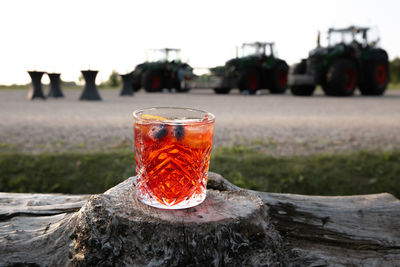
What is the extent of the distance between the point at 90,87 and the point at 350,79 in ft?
29.2

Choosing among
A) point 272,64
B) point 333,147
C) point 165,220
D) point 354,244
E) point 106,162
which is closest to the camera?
point 165,220

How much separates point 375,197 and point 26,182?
289 cm

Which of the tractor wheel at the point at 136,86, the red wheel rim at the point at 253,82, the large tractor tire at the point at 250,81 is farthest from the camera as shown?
the tractor wheel at the point at 136,86

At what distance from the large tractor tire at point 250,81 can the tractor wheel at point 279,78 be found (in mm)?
761

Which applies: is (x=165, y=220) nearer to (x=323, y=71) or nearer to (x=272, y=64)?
(x=323, y=71)

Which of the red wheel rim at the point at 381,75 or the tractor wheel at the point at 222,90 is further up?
the red wheel rim at the point at 381,75

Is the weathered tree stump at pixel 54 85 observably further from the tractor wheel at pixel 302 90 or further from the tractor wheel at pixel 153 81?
the tractor wheel at pixel 302 90

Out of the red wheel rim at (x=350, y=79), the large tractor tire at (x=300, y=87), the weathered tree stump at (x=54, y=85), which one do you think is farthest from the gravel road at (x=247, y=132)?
the large tractor tire at (x=300, y=87)

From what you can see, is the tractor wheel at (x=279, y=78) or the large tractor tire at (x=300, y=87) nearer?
the large tractor tire at (x=300, y=87)

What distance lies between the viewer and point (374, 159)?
3592mm

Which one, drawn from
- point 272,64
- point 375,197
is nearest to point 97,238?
point 375,197

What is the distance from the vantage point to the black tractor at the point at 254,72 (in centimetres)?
1425

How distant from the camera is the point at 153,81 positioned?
1564 centimetres

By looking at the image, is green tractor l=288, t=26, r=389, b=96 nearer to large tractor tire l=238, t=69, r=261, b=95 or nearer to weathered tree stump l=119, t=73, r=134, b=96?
large tractor tire l=238, t=69, r=261, b=95
